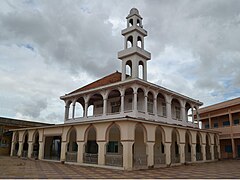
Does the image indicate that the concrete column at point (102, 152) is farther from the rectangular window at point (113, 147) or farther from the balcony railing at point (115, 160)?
the rectangular window at point (113, 147)

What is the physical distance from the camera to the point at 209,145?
77.9 ft

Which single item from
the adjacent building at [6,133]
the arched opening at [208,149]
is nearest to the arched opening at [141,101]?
the arched opening at [208,149]

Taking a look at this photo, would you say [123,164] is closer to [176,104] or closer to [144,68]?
[144,68]

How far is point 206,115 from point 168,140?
15837 millimetres

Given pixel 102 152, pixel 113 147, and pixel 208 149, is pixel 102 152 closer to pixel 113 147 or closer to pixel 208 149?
pixel 113 147

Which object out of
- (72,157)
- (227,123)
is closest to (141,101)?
(72,157)

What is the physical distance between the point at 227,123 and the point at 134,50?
17.0 meters

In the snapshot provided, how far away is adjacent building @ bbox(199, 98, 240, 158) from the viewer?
2636cm

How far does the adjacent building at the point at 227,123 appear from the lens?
26.4 meters

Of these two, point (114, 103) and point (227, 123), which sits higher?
point (114, 103)

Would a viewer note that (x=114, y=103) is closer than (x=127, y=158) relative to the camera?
No

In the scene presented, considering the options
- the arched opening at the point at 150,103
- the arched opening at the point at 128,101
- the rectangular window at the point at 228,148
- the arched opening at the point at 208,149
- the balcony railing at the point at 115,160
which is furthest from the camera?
the rectangular window at the point at 228,148

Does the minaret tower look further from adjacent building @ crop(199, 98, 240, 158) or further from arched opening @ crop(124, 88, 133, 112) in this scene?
adjacent building @ crop(199, 98, 240, 158)

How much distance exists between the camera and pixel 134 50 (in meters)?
18.9
